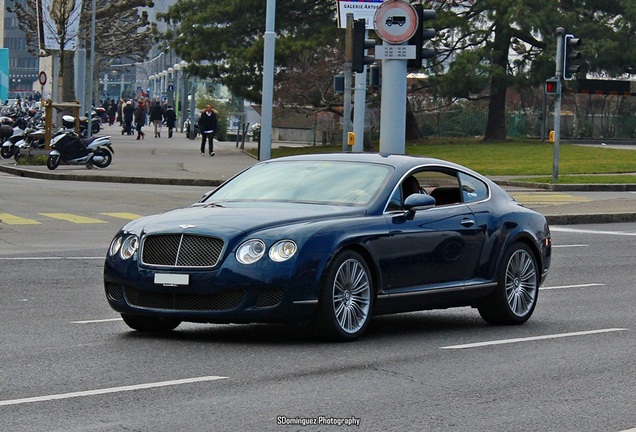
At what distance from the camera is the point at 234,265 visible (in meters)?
9.88

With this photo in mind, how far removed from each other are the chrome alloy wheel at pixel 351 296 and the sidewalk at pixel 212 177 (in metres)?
15.2

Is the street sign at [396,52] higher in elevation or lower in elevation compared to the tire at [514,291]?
higher

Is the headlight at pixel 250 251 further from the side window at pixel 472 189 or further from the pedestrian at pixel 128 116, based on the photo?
the pedestrian at pixel 128 116

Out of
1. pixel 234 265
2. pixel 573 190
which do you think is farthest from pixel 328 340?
pixel 573 190

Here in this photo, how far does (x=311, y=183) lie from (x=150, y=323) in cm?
168

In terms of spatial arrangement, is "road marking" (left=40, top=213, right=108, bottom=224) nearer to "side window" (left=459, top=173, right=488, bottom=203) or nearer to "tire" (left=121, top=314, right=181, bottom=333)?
"side window" (left=459, top=173, right=488, bottom=203)

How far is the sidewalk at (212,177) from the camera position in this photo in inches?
1047

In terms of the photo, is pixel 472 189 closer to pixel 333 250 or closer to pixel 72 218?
pixel 333 250

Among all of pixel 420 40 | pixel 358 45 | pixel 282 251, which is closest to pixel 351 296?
pixel 282 251

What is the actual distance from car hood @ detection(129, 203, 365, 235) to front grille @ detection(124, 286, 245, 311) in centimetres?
44

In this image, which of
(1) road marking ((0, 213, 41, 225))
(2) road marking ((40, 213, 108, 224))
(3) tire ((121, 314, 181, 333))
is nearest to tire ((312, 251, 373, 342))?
(3) tire ((121, 314, 181, 333))

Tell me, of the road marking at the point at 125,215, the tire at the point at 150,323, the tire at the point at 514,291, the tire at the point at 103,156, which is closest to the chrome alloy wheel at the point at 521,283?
the tire at the point at 514,291

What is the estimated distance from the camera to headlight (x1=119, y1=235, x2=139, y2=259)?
10.3m

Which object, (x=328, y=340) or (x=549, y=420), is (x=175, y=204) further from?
(x=549, y=420)
